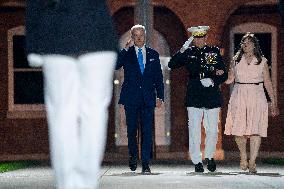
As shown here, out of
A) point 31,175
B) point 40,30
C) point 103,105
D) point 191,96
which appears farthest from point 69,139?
point 191,96

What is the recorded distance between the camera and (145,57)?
10477mm

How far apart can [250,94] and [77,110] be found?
679 centimetres

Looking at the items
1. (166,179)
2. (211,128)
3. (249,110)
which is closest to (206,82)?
(211,128)

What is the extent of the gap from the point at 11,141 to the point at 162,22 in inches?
163

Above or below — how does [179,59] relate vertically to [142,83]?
above

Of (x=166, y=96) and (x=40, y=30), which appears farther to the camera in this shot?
(x=166, y=96)

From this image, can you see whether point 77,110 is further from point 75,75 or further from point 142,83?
point 142,83

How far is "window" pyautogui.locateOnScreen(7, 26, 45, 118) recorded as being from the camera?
17.5 meters

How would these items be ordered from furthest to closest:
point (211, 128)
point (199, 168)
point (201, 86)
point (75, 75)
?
1. point (211, 128)
2. point (201, 86)
3. point (199, 168)
4. point (75, 75)

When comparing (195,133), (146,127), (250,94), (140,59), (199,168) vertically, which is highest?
(140,59)

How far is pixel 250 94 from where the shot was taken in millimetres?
10914

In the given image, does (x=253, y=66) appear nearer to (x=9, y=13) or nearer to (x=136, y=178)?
(x=136, y=178)

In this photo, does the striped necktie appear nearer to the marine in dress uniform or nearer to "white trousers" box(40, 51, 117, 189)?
the marine in dress uniform

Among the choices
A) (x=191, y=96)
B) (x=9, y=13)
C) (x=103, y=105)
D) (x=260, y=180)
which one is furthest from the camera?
(x=9, y=13)
